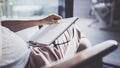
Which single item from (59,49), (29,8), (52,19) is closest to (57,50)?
(59,49)

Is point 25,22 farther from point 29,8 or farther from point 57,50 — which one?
point 29,8

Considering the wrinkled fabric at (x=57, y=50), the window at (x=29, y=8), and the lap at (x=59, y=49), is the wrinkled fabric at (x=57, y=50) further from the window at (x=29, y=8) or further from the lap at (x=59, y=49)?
the window at (x=29, y=8)

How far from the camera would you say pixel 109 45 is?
70cm

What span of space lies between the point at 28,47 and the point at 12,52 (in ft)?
0.50

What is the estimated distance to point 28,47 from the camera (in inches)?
34.4

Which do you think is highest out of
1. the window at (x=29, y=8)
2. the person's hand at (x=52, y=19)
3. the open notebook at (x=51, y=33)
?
the person's hand at (x=52, y=19)

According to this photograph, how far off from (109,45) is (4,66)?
0.36 metres

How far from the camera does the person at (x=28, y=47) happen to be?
72cm

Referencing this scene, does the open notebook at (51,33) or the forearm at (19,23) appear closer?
the open notebook at (51,33)

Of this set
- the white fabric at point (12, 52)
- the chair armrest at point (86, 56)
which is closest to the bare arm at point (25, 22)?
the white fabric at point (12, 52)

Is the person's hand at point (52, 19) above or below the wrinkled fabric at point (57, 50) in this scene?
above

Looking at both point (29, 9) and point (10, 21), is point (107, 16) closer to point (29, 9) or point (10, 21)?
point (29, 9)

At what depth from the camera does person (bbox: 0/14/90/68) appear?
2.35 ft

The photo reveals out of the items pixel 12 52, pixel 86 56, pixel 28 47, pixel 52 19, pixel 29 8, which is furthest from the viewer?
pixel 29 8
